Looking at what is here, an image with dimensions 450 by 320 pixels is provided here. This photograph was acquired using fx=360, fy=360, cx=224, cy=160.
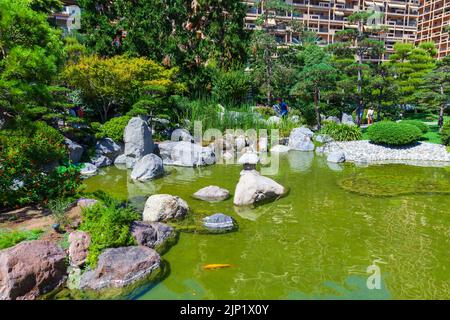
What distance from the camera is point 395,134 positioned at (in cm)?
1647

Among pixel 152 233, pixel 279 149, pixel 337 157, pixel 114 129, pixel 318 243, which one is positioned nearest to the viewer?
pixel 152 233

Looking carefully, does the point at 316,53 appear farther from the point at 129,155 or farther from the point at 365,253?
the point at 365,253

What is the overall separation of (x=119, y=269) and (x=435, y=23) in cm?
6697

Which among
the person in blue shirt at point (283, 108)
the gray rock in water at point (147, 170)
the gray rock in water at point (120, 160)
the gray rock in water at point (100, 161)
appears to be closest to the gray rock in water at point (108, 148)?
the gray rock in water at point (100, 161)

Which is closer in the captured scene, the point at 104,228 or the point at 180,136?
the point at 104,228

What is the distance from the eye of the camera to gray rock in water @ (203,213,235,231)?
7.77 meters

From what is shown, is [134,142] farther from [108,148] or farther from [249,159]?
[249,159]

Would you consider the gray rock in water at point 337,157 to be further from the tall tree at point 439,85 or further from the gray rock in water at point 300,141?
the tall tree at point 439,85

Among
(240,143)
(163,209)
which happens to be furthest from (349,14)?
(163,209)

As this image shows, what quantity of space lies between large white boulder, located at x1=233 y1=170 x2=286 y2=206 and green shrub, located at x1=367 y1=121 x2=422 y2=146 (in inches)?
353

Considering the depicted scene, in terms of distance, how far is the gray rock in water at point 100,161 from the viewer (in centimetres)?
1384

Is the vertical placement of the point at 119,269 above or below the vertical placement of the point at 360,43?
below
